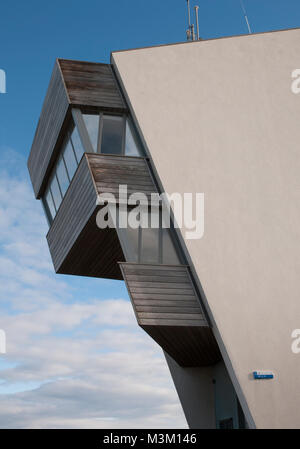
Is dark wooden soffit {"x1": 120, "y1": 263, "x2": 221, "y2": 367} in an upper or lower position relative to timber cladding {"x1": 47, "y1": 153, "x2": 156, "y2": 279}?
lower

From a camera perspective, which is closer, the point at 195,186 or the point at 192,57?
the point at 195,186

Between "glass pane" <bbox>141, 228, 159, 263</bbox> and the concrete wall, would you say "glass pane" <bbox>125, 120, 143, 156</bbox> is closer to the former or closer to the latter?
the concrete wall

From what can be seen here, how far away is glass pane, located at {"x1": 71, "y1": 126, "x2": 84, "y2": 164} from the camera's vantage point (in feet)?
51.7

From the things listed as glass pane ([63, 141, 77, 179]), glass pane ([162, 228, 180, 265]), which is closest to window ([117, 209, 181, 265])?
glass pane ([162, 228, 180, 265])

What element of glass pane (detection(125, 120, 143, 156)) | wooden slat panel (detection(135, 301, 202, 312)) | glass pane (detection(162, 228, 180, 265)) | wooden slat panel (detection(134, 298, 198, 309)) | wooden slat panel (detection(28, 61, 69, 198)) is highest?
wooden slat panel (detection(28, 61, 69, 198))

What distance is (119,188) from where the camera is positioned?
14.6 m

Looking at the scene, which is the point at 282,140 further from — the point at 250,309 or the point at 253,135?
the point at 250,309

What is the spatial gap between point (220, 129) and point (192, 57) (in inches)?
97.6

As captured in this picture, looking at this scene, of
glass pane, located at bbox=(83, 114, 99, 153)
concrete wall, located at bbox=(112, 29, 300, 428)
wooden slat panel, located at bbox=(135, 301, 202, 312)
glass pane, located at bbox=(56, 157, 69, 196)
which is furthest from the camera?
glass pane, located at bbox=(56, 157, 69, 196)

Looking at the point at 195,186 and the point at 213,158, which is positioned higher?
the point at 213,158

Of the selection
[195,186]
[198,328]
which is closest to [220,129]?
[195,186]

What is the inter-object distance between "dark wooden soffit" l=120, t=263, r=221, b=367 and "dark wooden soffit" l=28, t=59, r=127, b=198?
5.26 meters
